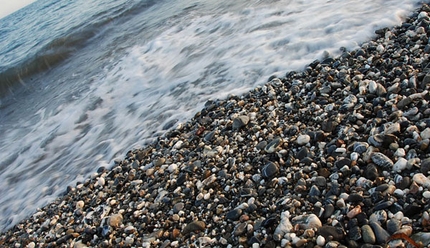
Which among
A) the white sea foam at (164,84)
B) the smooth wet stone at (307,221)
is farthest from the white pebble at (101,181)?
the smooth wet stone at (307,221)

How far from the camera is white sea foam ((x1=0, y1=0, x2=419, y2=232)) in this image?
5.24 metres

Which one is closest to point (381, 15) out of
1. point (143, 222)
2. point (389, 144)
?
point (389, 144)

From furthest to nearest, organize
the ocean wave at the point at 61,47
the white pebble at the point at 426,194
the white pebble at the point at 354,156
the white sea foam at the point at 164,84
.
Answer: the ocean wave at the point at 61,47 < the white sea foam at the point at 164,84 < the white pebble at the point at 354,156 < the white pebble at the point at 426,194

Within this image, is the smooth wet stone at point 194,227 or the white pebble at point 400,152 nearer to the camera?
the white pebble at point 400,152

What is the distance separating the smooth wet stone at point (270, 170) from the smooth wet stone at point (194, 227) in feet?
2.53

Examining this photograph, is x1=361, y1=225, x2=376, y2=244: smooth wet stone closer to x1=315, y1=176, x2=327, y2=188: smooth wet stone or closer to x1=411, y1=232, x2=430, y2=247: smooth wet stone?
x1=411, y1=232, x2=430, y2=247: smooth wet stone

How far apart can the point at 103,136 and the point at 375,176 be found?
5.14 metres

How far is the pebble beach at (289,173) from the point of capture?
2.35 m

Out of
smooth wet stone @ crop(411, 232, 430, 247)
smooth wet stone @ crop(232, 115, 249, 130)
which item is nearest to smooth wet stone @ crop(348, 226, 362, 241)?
smooth wet stone @ crop(411, 232, 430, 247)

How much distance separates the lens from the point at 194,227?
115 inches

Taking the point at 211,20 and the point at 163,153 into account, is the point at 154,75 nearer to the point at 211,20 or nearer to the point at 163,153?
A: the point at 211,20

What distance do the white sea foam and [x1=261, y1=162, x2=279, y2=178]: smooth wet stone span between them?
7.35 feet

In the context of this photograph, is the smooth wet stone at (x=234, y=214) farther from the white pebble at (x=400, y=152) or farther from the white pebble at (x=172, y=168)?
the white pebble at (x=400, y=152)

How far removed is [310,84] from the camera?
413cm
